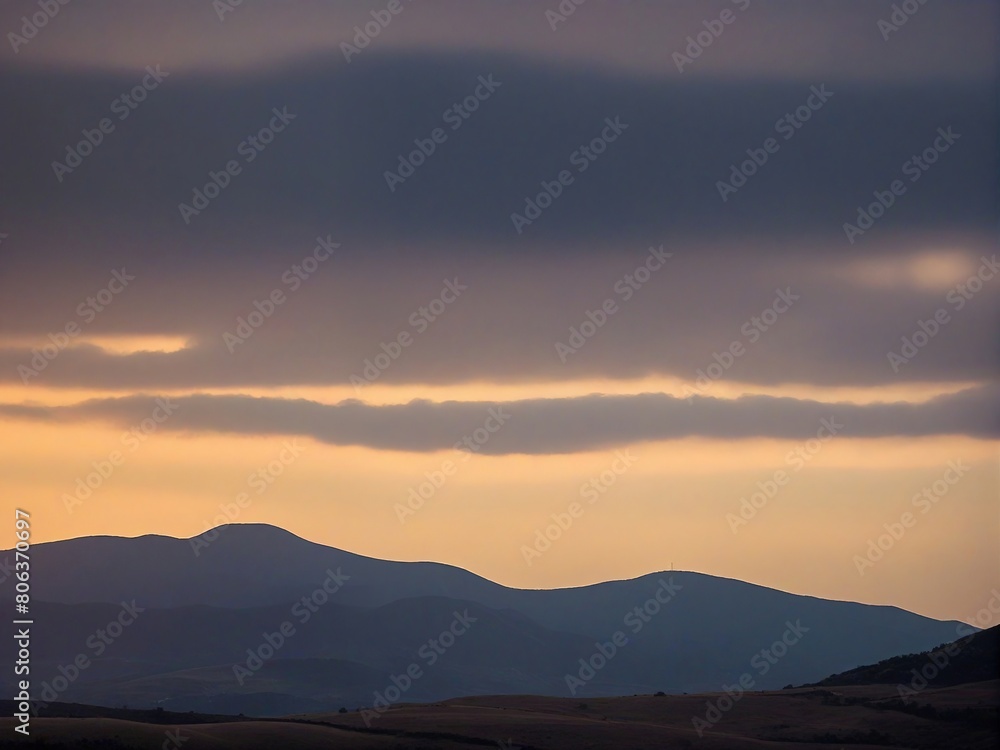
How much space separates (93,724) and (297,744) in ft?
40.7

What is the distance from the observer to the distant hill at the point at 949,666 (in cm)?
12431

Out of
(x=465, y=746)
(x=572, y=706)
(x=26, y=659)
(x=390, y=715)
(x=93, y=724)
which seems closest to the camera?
(x=26, y=659)

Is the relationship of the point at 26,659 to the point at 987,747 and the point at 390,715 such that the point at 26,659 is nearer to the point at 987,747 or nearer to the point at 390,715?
the point at 390,715

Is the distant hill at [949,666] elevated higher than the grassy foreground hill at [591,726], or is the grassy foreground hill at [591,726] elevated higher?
the distant hill at [949,666]

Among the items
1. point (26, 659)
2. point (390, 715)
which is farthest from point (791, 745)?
point (26, 659)

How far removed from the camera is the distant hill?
124 m

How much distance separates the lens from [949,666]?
12875cm

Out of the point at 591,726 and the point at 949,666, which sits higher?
the point at 949,666

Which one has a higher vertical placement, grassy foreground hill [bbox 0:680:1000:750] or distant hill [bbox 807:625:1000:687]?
distant hill [bbox 807:625:1000:687]

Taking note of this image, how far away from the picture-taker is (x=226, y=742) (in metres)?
86.2

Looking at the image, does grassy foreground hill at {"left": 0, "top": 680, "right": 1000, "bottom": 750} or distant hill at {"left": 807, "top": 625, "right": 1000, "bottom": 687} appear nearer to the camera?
grassy foreground hill at {"left": 0, "top": 680, "right": 1000, "bottom": 750}

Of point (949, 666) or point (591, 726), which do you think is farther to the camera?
point (949, 666)

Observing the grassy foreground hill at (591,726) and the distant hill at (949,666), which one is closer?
the grassy foreground hill at (591,726)

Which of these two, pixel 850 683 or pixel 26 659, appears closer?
pixel 26 659
